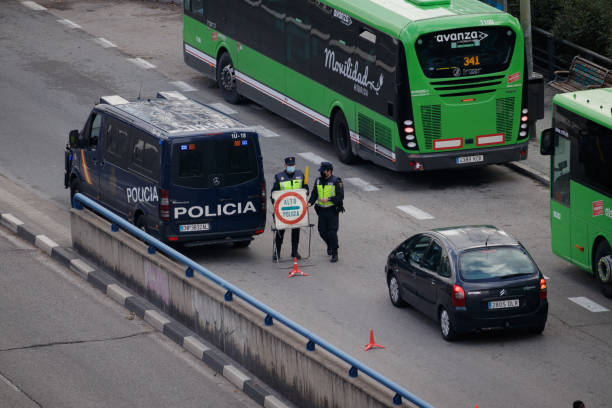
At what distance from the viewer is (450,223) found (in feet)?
77.8

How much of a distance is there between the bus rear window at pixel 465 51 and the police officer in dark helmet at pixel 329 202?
15.7ft

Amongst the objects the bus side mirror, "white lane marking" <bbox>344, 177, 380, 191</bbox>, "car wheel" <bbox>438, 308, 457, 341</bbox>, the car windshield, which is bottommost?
"white lane marking" <bbox>344, 177, 380, 191</bbox>

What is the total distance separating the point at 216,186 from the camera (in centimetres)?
2100

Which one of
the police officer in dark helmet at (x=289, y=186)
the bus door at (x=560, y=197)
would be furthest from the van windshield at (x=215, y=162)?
the bus door at (x=560, y=197)

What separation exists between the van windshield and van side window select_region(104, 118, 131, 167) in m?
1.52

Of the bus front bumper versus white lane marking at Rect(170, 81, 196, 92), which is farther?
white lane marking at Rect(170, 81, 196, 92)

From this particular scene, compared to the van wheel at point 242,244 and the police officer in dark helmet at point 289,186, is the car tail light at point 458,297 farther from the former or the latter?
the van wheel at point 242,244

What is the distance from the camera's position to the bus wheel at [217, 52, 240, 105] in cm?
3234

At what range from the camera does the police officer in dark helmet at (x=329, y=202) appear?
21297 mm

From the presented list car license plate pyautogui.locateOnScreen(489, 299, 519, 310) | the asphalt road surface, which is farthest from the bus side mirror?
car license plate pyautogui.locateOnScreen(489, 299, 519, 310)

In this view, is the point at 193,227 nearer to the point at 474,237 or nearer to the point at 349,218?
the point at 349,218

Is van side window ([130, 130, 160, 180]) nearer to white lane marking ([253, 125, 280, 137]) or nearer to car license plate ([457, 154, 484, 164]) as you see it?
car license plate ([457, 154, 484, 164])

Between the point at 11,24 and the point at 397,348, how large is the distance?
2604 centimetres

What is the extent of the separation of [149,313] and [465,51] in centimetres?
987
